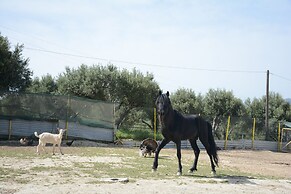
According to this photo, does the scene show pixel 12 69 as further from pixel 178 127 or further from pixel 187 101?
pixel 187 101

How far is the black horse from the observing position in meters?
11.5

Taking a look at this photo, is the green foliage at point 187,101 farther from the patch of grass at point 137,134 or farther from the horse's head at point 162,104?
the horse's head at point 162,104

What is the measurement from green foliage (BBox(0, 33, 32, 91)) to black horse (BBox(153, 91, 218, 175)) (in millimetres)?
17011

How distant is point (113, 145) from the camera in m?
26.0

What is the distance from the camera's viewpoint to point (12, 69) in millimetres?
26719

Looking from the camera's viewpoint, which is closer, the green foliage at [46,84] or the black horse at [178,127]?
the black horse at [178,127]

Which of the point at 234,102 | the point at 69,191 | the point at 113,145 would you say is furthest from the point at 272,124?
the point at 69,191

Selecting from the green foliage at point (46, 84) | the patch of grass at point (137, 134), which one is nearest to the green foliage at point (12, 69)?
the patch of grass at point (137, 134)

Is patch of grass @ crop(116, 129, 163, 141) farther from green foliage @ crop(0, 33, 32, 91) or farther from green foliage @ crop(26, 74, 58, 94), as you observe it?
green foliage @ crop(26, 74, 58, 94)

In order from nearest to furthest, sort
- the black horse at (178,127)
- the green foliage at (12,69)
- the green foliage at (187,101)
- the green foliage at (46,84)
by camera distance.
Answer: the black horse at (178,127) < the green foliage at (12,69) < the green foliage at (46,84) < the green foliage at (187,101)

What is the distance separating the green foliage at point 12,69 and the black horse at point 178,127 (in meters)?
17.0

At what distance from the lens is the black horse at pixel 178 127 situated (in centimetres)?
1148

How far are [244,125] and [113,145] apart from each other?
13466 mm

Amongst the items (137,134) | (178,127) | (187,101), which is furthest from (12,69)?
(187,101)
